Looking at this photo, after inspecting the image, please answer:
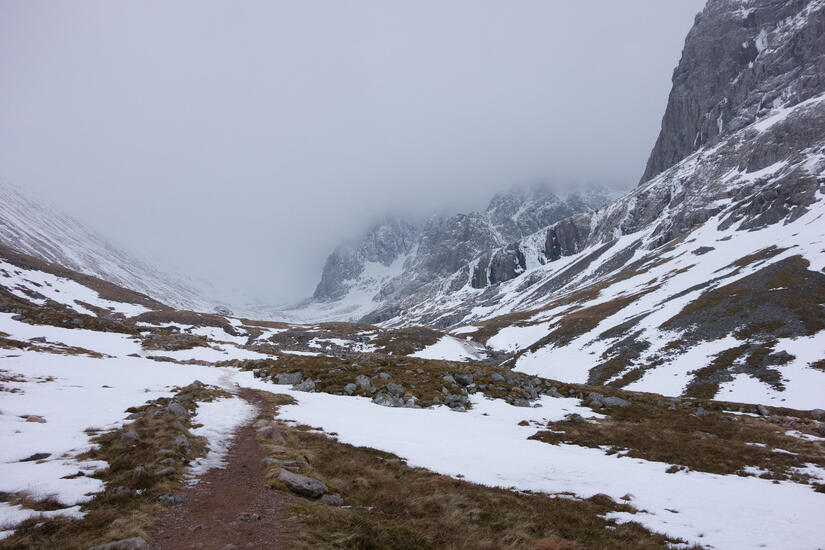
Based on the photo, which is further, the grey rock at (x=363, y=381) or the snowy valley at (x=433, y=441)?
the grey rock at (x=363, y=381)

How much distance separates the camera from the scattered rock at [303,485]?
1355cm

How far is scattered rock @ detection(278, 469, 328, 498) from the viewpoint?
1355cm

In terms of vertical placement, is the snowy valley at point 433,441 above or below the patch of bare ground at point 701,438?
above

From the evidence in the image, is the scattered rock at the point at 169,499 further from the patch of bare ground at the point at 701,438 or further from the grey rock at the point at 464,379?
the grey rock at the point at 464,379

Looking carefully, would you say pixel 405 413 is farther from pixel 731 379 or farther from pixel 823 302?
pixel 823 302

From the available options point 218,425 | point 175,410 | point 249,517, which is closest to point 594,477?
point 249,517

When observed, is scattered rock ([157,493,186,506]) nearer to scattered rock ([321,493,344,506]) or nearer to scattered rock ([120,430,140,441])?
scattered rock ([321,493,344,506])

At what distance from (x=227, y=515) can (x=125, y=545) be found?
10.3 ft

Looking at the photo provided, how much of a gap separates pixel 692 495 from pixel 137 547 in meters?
20.0

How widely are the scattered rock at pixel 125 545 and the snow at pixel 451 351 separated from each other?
292ft

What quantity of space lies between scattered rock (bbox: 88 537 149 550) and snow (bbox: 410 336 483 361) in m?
89.1

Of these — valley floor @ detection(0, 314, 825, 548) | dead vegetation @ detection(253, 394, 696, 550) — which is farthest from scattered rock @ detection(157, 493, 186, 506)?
dead vegetation @ detection(253, 394, 696, 550)

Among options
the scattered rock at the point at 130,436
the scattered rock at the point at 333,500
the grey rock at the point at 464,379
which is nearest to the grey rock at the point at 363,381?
the grey rock at the point at 464,379

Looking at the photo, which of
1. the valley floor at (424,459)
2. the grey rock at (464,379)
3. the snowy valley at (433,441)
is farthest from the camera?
the grey rock at (464,379)
